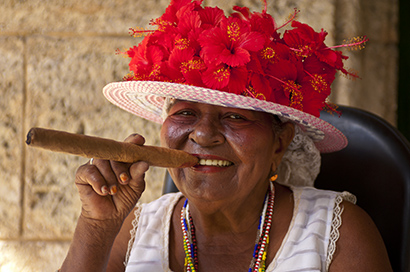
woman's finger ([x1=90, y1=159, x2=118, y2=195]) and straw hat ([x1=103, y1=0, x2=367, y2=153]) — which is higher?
straw hat ([x1=103, y1=0, x2=367, y2=153])

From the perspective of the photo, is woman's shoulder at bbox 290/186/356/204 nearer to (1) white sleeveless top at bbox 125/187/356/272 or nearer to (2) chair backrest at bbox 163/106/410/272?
(1) white sleeveless top at bbox 125/187/356/272

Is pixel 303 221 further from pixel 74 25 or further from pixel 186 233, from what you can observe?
pixel 74 25

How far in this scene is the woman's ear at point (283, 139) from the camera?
6.75ft

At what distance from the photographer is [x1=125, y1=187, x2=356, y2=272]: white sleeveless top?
1.92m

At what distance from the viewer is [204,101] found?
184cm

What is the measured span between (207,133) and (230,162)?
150mm

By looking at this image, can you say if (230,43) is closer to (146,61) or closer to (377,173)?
(146,61)

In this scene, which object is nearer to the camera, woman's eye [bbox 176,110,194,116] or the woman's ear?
woman's eye [bbox 176,110,194,116]

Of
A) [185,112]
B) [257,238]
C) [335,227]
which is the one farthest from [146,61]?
[335,227]

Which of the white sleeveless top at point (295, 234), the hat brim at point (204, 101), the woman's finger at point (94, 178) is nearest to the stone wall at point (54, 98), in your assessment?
the hat brim at point (204, 101)

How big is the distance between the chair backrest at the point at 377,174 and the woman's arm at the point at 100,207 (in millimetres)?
761

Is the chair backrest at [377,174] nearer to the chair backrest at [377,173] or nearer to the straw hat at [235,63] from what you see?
the chair backrest at [377,173]

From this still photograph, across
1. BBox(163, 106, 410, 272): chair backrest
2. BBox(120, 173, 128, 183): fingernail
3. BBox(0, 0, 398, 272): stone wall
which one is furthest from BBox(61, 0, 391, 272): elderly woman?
BBox(0, 0, 398, 272): stone wall

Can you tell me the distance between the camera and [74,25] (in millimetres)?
3035
